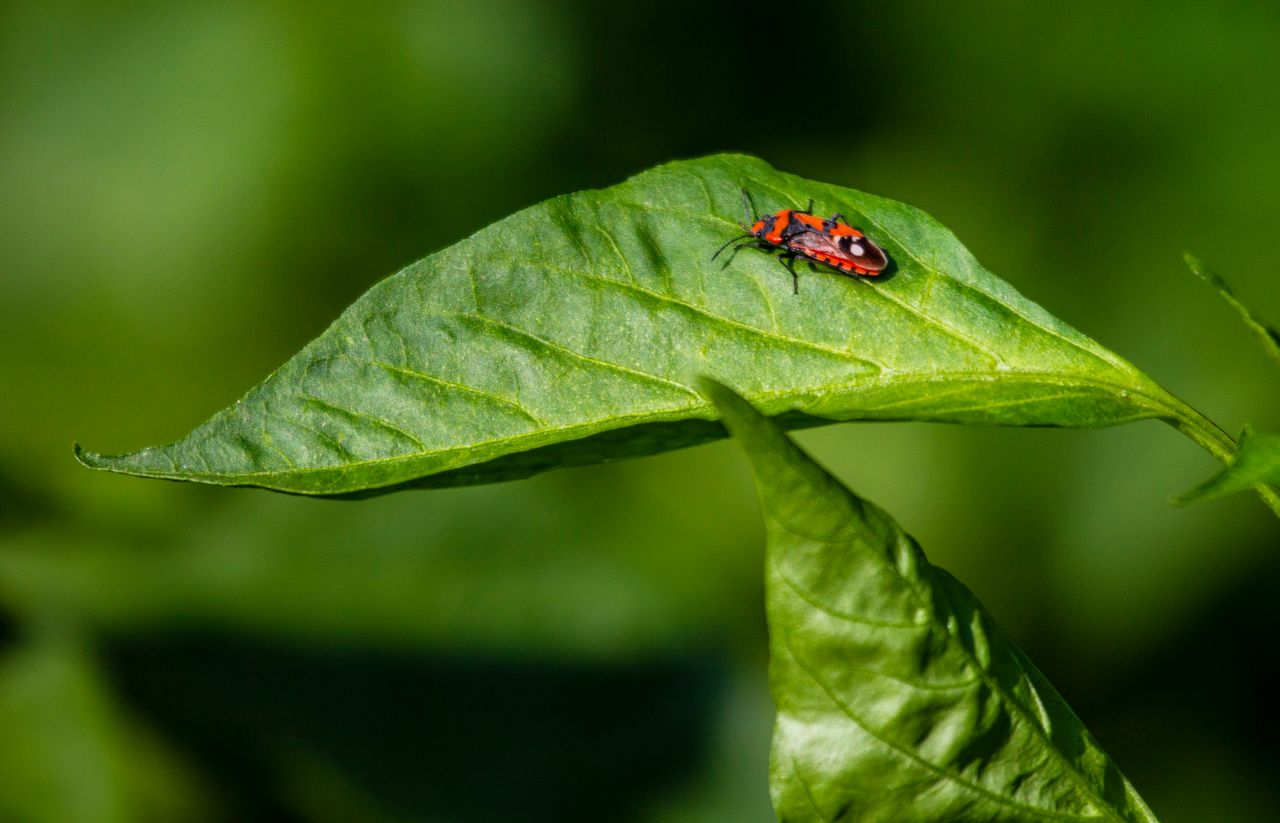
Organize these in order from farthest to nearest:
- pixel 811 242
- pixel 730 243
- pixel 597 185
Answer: pixel 597 185
pixel 811 242
pixel 730 243

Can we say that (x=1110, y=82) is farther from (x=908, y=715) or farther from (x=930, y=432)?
(x=908, y=715)

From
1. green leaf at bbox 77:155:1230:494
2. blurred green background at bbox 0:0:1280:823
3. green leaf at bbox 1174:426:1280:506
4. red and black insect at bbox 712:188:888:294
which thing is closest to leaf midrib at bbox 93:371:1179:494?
green leaf at bbox 77:155:1230:494

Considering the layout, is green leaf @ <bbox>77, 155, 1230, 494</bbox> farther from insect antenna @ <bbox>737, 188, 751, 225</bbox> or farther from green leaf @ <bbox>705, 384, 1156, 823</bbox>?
green leaf @ <bbox>705, 384, 1156, 823</bbox>

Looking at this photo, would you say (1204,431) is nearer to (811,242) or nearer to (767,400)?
(767,400)

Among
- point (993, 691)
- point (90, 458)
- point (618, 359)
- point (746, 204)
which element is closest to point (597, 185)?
point (746, 204)

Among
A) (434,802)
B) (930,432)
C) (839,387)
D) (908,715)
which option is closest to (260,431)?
(839,387)
